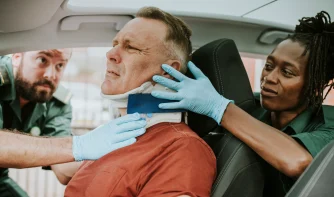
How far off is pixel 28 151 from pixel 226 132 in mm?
815

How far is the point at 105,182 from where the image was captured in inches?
53.2

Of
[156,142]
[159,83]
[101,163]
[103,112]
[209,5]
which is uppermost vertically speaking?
[209,5]

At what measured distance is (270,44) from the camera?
2607mm

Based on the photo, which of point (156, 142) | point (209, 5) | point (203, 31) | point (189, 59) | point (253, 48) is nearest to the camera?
point (156, 142)

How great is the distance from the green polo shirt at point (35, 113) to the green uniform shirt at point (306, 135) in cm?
160

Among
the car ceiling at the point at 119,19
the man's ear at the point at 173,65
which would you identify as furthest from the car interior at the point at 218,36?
the man's ear at the point at 173,65

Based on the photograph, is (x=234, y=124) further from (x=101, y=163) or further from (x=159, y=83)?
(x=101, y=163)

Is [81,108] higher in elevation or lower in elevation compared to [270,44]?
lower

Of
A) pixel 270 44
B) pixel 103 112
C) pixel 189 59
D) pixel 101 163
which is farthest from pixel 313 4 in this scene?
pixel 103 112

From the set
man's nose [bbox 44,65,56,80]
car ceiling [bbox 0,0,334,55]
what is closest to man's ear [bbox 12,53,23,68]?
man's nose [bbox 44,65,56,80]

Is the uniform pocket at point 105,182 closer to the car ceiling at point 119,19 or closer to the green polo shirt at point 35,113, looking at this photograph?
the car ceiling at point 119,19

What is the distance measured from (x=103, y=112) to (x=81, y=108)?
1.20ft

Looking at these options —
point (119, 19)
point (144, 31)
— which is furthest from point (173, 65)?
point (119, 19)

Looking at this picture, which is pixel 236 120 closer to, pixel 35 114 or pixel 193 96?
pixel 193 96
